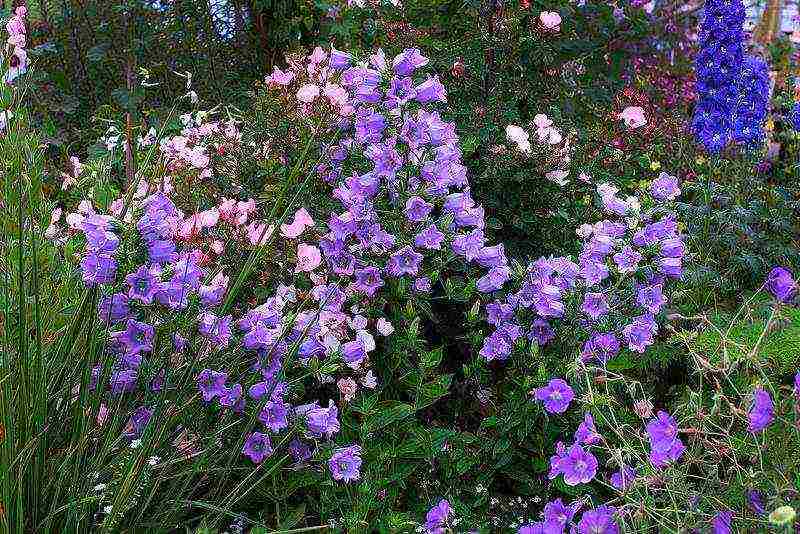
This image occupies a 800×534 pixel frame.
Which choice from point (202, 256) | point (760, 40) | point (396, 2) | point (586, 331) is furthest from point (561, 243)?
point (760, 40)

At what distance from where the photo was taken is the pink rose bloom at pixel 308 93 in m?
2.33

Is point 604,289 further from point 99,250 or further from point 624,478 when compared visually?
point 99,250

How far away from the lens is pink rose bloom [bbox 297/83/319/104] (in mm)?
2330

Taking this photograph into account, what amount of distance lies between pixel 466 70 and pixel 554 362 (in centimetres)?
112

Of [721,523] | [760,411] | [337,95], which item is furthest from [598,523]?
[337,95]

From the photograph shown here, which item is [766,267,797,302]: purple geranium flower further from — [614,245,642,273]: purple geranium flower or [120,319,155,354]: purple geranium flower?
[120,319,155,354]: purple geranium flower

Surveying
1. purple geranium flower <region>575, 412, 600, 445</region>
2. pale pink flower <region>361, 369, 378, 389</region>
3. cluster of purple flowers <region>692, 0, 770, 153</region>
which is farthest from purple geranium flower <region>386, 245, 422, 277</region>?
cluster of purple flowers <region>692, 0, 770, 153</region>

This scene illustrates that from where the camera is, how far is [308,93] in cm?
233

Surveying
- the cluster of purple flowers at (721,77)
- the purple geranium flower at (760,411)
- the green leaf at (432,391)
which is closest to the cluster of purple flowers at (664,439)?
the purple geranium flower at (760,411)

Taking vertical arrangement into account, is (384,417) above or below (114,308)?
below

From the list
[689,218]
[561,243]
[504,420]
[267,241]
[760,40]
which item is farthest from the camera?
[760,40]

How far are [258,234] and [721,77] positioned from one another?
251cm

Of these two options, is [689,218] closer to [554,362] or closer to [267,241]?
[554,362]

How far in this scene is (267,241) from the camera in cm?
196
